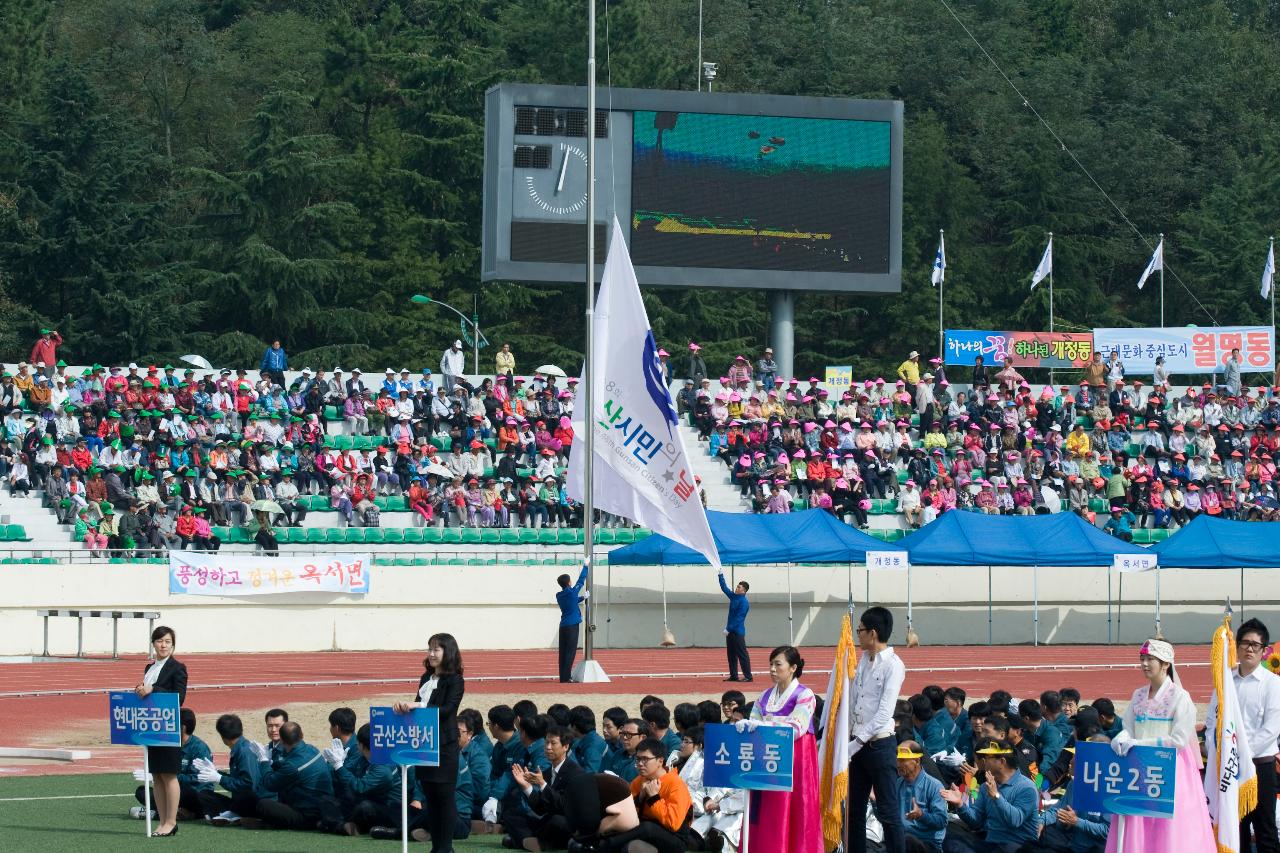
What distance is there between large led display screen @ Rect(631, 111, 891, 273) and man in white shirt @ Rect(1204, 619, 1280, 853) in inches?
1052

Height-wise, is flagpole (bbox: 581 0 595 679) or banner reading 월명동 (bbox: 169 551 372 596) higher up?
flagpole (bbox: 581 0 595 679)

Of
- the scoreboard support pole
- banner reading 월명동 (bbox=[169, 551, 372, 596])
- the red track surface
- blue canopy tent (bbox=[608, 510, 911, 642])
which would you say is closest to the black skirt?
the red track surface

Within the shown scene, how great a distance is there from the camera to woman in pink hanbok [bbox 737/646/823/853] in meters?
10.8

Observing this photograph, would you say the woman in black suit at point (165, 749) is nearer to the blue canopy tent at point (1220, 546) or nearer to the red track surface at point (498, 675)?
the red track surface at point (498, 675)

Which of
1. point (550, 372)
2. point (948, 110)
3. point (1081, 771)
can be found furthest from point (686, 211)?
point (948, 110)

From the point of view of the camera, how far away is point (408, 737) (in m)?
11.1

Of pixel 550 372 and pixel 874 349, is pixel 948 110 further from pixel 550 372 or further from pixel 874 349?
pixel 550 372

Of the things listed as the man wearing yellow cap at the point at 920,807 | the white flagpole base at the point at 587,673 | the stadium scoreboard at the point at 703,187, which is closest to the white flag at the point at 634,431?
the white flagpole base at the point at 587,673

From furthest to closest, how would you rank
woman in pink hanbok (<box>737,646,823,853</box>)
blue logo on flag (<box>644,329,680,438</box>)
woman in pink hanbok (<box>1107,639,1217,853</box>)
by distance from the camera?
1. blue logo on flag (<box>644,329,680,438</box>)
2. woman in pink hanbok (<box>737,646,823,853</box>)
3. woman in pink hanbok (<box>1107,639,1217,853</box>)

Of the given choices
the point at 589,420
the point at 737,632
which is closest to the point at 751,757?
the point at 589,420

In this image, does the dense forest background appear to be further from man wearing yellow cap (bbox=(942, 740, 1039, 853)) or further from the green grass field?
man wearing yellow cap (bbox=(942, 740, 1039, 853))

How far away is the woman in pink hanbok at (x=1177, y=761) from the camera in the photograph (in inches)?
398

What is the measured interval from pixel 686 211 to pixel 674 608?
27.2 feet

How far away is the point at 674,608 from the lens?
33.8m
